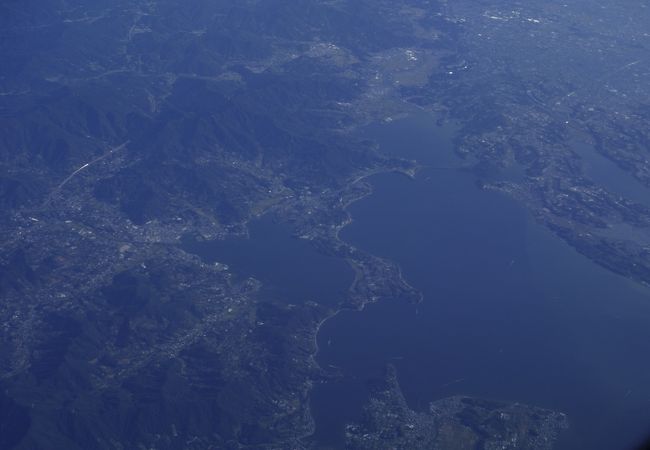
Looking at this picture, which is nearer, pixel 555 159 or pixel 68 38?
pixel 555 159

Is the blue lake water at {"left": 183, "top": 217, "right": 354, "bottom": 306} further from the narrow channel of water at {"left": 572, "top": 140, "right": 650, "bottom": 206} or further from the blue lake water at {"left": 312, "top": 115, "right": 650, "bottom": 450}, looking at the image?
the narrow channel of water at {"left": 572, "top": 140, "right": 650, "bottom": 206}

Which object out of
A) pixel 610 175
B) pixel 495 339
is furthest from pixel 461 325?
pixel 610 175

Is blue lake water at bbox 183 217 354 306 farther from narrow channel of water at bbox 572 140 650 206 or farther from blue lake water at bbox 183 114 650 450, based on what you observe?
narrow channel of water at bbox 572 140 650 206

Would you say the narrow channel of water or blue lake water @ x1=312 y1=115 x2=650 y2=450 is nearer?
blue lake water @ x1=312 y1=115 x2=650 y2=450

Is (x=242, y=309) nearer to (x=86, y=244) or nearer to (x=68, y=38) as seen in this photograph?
(x=86, y=244)

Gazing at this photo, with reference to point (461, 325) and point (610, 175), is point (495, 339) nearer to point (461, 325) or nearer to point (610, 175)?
point (461, 325)

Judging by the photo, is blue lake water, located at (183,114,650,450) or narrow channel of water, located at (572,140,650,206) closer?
blue lake water, located at (183,114,650,450)

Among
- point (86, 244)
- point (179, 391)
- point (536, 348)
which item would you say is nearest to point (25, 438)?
point (179, 391)

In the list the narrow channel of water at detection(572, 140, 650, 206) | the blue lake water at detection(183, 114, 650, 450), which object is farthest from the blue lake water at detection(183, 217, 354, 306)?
the narrow channel of water at detection(572, 140, 650, 206)

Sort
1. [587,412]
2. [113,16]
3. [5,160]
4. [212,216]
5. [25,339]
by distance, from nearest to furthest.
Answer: [587,412]
[25,339]
[212,216]
[5,160]
[113,16]

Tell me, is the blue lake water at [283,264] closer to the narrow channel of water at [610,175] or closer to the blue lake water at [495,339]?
the blue lake water at [495,339]

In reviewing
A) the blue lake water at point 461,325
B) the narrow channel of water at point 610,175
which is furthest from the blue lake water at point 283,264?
the narrow channel of water at point 610,175
